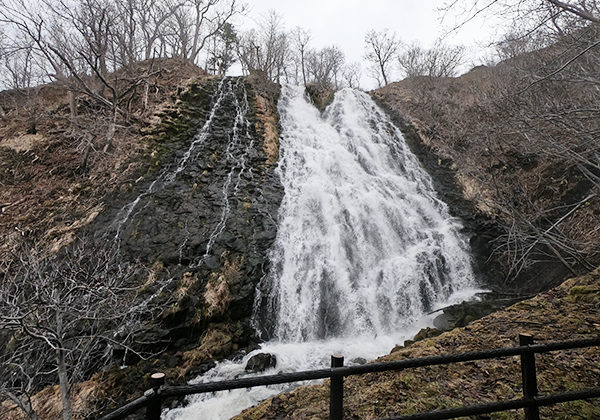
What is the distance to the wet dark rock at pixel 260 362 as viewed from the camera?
259 inches

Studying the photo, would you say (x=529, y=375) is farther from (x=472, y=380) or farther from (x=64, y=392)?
(x=64, y=392)

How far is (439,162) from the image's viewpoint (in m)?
14.7

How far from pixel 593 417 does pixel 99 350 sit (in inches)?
318

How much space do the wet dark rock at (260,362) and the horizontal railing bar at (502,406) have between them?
17.8ft

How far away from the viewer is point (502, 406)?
2012mm

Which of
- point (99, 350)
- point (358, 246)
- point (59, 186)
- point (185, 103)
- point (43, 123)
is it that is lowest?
point (99, 350)

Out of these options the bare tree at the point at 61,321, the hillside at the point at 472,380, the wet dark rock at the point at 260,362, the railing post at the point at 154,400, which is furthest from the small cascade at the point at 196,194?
the railing post at the point at 154,400

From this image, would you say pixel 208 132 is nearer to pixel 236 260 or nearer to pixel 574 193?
pixel 236 260

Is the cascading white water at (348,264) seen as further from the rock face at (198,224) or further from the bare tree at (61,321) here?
the bare tree at (61,321)

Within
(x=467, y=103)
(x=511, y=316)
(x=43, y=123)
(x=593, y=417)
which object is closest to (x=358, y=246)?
(x=511, y=316)

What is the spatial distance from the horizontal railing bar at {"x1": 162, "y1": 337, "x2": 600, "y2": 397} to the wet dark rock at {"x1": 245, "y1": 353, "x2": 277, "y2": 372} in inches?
213

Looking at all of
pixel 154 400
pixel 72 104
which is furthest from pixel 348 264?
pixel 72 104

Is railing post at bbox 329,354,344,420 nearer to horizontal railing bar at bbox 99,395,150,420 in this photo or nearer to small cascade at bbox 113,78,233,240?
horizontal railing bar at bbox 99,395,150,420

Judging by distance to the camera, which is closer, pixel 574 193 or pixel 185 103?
pixel 574 193
